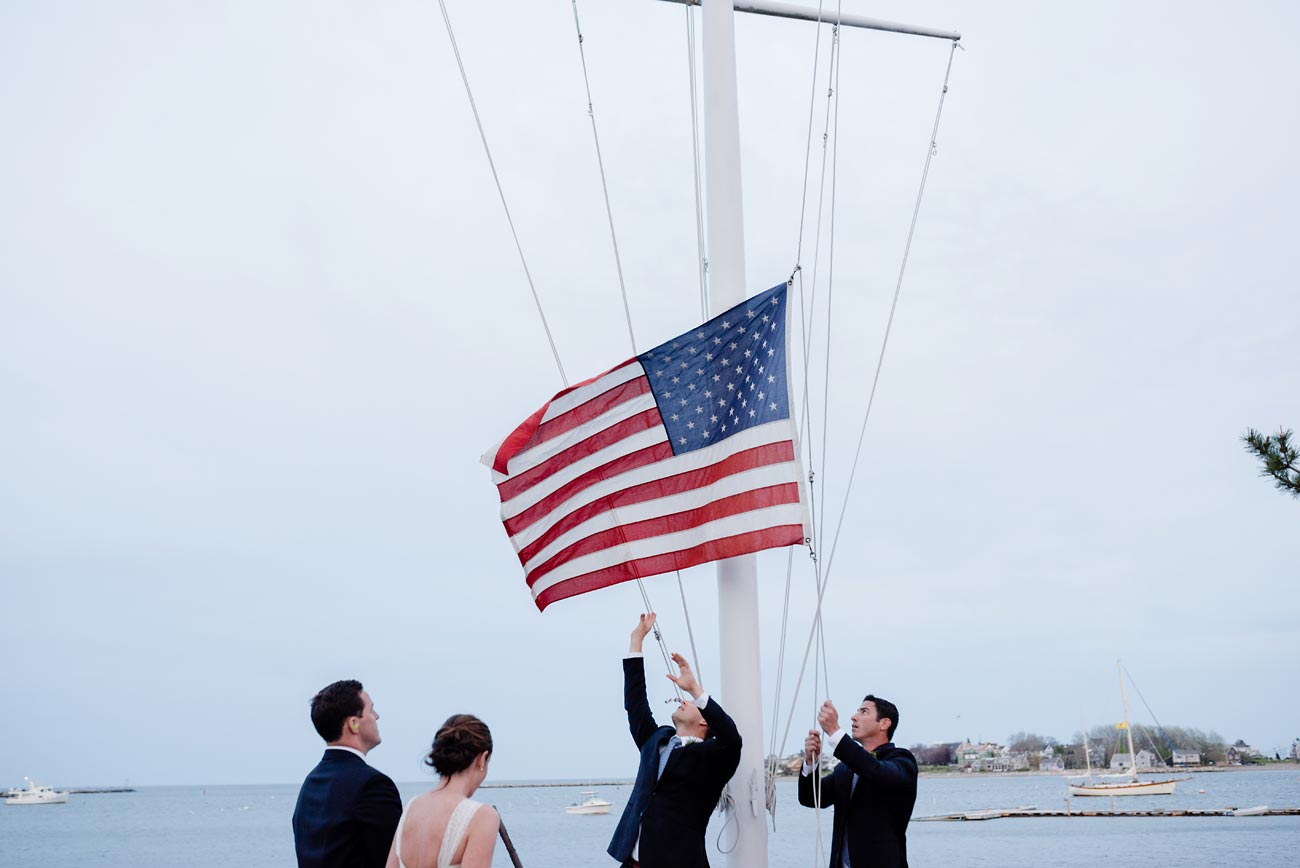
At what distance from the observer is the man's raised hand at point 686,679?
5.11 metres

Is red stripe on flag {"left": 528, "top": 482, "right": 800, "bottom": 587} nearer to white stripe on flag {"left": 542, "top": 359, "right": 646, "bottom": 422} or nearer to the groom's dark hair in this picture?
white stripe on flag {"left": 542, "top": 359, "right": 646, "bottom": 422}

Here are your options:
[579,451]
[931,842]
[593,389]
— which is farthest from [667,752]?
[931,842]

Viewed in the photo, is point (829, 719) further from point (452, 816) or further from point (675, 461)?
point (452, 816)

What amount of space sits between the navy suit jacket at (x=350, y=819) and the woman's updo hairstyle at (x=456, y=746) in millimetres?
395

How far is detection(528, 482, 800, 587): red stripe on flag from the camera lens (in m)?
5.79

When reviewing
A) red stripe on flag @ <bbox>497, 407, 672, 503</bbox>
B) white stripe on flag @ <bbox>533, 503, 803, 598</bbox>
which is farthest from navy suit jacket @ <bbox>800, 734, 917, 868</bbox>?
red stripe on flag @ <bbox>497, 407, 672, 503</bbox>

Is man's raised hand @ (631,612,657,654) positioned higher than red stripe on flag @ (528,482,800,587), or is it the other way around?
red stripe on flag @ (528,482,800,587)

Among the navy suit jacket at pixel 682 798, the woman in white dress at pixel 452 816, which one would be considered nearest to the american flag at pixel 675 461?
the navy suit jacket at pixel 682 798

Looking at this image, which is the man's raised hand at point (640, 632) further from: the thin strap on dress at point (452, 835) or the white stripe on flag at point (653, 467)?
the thin strap on dress at point (452, 835)

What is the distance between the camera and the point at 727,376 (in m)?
6.05

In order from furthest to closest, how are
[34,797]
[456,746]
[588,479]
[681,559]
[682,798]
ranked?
1. [34,797]
2. [588,479]
3. [681,559]
4. [682,798]
5. [456,746]

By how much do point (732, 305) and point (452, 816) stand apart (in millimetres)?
3452

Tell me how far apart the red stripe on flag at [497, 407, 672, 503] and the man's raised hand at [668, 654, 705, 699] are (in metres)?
1.29

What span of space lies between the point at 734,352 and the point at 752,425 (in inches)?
16.0
